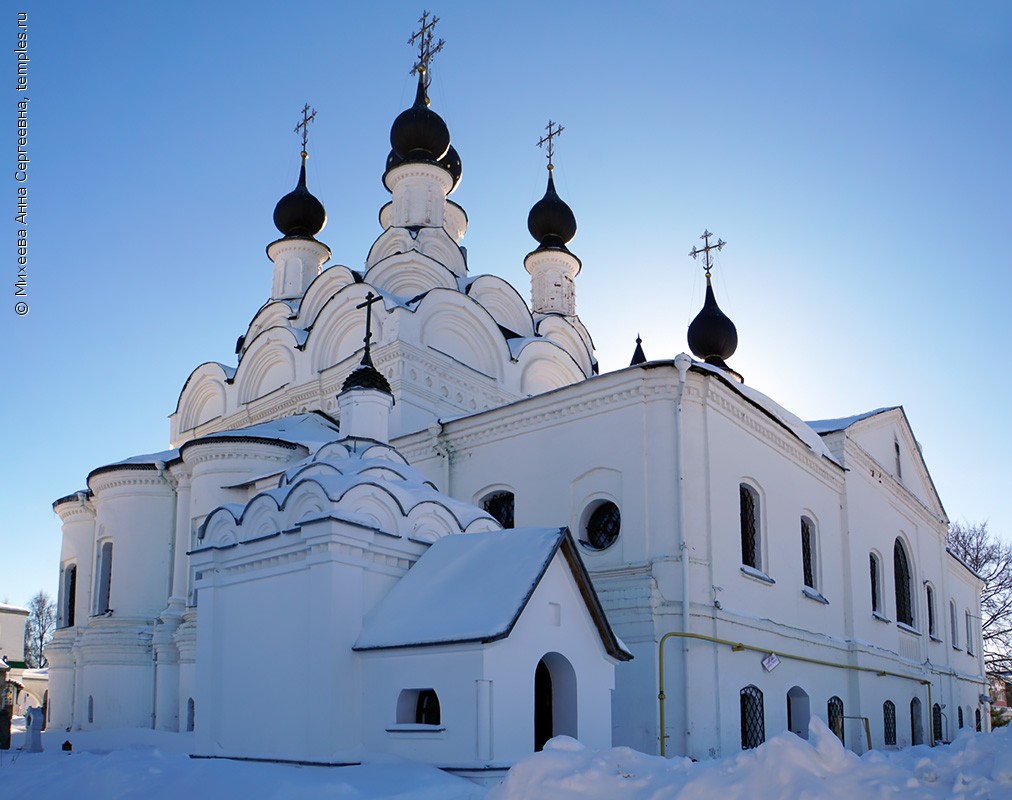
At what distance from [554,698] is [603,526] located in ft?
12.7

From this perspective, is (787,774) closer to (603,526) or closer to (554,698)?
(554,698)

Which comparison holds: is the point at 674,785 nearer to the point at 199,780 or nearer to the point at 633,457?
the point at 199,780

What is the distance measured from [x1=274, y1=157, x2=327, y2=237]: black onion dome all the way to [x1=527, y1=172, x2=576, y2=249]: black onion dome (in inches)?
185

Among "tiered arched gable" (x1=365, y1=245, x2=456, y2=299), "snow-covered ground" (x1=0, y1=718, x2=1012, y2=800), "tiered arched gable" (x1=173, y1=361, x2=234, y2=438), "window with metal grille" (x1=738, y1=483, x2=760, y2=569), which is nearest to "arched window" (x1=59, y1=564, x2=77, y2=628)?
"tiered arched gable" (x1=173, y1=361, x2=234, y2=438)

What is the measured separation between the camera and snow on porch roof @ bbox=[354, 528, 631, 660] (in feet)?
26.2

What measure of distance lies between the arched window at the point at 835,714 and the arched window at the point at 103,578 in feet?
36.9

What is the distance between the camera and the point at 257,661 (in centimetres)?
920

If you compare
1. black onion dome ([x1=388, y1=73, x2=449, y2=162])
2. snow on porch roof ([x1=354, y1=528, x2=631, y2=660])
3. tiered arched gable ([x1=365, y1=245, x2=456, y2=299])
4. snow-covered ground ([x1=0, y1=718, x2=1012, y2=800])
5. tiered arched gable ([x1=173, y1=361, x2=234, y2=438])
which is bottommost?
snow-covered ground ([x1=0, y1=718, x2=1012, y2=800])

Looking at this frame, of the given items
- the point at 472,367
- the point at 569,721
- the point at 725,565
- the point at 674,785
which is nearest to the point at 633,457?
the point at 725,565

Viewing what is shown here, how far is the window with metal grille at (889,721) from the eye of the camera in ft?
52.4

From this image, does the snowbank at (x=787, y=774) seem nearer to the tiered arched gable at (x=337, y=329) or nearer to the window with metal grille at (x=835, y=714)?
the window with metal grille at (x=835, y=714)

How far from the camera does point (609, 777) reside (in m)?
4.93

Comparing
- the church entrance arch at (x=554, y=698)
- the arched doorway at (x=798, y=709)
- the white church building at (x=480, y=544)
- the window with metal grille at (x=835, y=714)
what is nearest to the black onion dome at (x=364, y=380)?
the white church building at (x=480, y=544)

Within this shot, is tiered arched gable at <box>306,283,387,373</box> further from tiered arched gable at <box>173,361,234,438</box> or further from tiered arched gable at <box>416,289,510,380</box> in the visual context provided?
tiered arched gable at <box>173,361,234,438</box>
